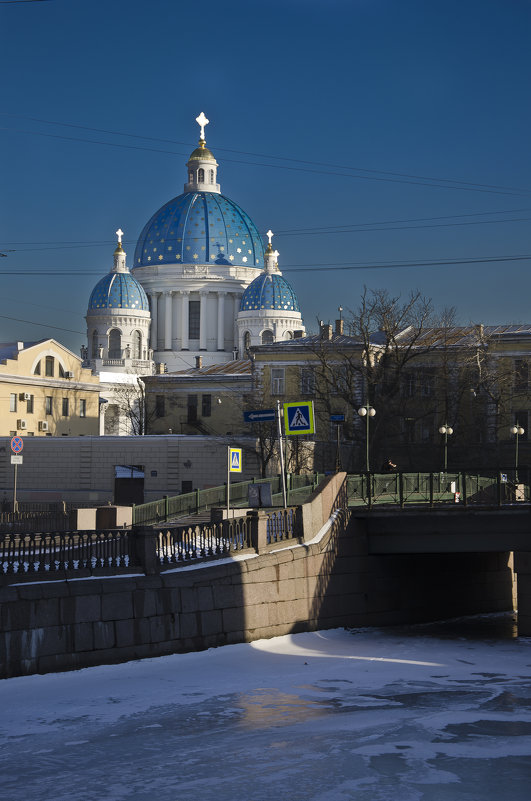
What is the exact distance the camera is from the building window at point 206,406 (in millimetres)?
85438

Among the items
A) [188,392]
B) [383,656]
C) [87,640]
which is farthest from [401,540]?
[188,392]

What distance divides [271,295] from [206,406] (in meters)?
50.1

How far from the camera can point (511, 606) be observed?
4100 cm

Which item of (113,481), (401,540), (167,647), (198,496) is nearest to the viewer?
(167,647)

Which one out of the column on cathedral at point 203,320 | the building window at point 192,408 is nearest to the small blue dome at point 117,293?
the column on cathedral at point 203,320

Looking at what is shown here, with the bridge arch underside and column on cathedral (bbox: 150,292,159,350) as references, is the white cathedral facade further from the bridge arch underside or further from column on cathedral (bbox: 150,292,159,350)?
the bridge arch underside

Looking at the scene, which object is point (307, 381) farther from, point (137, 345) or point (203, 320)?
point (203, 320)

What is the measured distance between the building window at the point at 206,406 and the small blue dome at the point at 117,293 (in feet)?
165

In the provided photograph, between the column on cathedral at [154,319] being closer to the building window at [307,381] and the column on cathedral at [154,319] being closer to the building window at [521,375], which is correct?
the building window at [307,381]

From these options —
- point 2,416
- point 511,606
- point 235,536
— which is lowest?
point 511,606

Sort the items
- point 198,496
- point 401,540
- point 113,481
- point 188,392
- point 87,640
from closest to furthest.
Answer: point 87,640 < point 401,540 < point 198,496 < point 113,481 < point 188,392

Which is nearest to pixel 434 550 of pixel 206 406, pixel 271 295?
pixel 206 406

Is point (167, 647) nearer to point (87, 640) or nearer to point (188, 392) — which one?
point (87, 640)

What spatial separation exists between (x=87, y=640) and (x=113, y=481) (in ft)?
127
